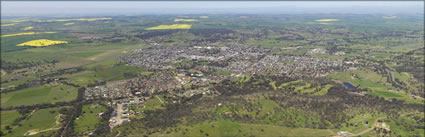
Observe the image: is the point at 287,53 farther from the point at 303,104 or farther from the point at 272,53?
the point at 303,104

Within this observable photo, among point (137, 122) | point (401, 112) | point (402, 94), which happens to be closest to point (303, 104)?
point (401, 112)

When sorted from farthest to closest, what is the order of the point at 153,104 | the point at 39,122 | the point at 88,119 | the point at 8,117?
the point at 153,104, the point at 8,117, the point at 88,119, the point at 39,122

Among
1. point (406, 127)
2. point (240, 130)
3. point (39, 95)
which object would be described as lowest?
point (240, 130)

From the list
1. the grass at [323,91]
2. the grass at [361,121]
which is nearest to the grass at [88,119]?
the grass at [361,121]

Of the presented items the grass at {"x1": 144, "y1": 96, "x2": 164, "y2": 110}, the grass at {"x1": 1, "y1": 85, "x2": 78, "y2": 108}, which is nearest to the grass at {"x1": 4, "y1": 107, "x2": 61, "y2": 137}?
the grass at {"x1": 1, "y1": 85, "x2": 78, "y2": 108}

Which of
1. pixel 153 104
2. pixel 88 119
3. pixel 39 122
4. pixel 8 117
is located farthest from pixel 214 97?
pixel 8 117

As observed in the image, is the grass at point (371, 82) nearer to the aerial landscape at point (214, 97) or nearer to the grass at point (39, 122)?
the aerial landscape at point (214, 97)

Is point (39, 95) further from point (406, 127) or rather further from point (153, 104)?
point (406, 127)
